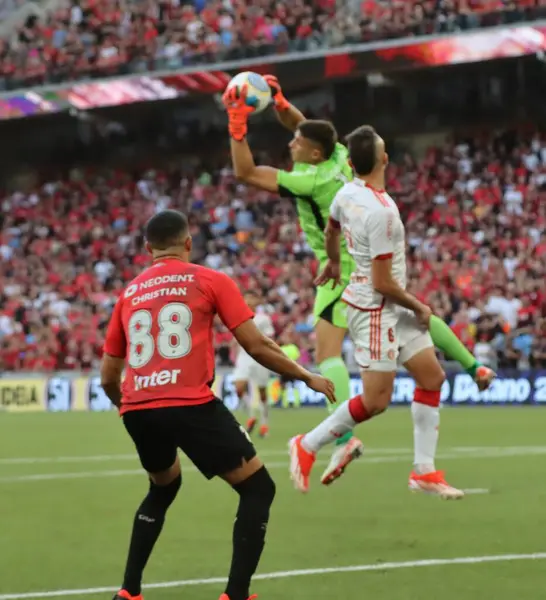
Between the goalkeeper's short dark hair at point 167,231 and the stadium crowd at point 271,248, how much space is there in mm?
19416

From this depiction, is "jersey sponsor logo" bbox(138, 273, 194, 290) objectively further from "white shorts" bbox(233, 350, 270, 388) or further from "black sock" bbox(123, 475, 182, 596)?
"white shorts" bbox(233, 350, 270, 388)

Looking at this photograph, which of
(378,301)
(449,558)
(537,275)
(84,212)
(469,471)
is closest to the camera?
(449,558)

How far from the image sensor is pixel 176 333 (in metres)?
6.09

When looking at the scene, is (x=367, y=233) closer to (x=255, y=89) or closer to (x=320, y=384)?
(x=255, y=89)

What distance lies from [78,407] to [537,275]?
9.86 meters

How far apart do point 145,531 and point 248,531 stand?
2.01 feet

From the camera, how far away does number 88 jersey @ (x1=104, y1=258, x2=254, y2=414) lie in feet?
19.9

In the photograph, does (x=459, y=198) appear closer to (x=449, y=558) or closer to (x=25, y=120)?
(x=25, y=120)

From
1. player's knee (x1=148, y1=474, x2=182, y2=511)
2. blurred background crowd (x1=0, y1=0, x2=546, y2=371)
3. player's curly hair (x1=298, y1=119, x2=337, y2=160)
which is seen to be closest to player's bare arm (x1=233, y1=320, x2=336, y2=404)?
player's knee (x1=148, y1=474, x2=182, y2=511)

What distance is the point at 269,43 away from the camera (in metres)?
33.1

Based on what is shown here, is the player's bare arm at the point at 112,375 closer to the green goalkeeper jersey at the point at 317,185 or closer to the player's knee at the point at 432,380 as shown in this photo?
the player's knee at the point at 432,380

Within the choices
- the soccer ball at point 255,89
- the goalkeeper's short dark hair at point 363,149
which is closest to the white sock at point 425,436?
the goalkeeper's short dark hair at point 363,149

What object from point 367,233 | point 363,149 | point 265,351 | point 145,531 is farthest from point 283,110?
point 145,531

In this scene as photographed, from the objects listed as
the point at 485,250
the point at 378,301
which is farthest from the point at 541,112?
the point at 378,301
